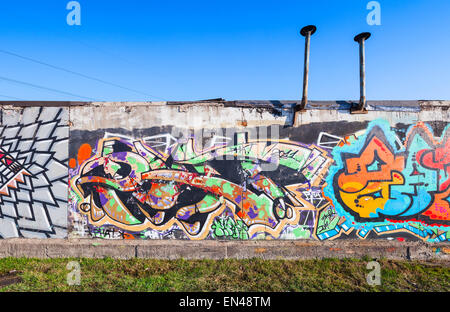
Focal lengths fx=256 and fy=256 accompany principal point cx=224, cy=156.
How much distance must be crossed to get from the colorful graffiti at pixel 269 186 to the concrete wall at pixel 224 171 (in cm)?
2

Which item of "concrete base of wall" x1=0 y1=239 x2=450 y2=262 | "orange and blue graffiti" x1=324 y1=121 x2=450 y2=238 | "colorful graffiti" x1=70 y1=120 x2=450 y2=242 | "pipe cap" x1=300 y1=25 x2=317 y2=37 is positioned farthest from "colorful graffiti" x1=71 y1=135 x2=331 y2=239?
"pipe cap" x1=300 y1=25 x2=317 y2=37

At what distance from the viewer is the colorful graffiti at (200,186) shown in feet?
17.0

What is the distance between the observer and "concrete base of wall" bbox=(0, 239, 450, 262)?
4.97 meters

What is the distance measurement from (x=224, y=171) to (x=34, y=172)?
4.00 meters

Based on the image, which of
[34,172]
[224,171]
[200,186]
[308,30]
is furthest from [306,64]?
[34,172]

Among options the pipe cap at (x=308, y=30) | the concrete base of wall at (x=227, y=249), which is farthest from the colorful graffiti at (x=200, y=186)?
the pipe cap at (x=308, y=30)

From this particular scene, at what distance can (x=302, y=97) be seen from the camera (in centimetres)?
507

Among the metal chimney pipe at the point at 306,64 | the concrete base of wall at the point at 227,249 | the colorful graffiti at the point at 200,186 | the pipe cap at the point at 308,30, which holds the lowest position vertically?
the concrete base of wall at the point at 227,249

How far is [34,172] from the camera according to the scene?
5.39 metres

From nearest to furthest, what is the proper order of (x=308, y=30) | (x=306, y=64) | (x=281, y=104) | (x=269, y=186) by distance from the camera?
(x=308, y=30) < (x=306, y=64) < (x=269, y=186) < (x=281, y=104)

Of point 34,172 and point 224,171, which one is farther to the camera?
point 34,172

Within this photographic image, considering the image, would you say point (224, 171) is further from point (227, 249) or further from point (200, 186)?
point (227, 249)

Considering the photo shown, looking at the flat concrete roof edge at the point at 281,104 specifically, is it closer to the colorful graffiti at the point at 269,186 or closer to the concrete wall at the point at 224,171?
the concrete wall at the point at 224,171
